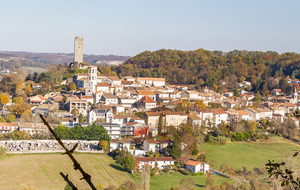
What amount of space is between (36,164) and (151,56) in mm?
37225

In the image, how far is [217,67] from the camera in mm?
48594

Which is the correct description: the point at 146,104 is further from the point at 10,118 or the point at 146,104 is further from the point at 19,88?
the point at 19,88

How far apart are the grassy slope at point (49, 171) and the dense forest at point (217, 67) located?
23.1 m

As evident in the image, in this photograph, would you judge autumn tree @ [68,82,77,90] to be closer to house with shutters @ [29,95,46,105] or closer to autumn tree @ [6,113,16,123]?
house with shutters @ [29,95,46,105]

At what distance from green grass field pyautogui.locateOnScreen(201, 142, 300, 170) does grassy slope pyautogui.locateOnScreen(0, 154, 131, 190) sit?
A: 5.74 m

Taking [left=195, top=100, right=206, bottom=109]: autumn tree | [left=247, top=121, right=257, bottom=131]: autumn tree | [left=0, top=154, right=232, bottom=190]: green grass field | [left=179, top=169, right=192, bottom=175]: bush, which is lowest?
[left=179, top=169, right=192, bottom=175]: bush

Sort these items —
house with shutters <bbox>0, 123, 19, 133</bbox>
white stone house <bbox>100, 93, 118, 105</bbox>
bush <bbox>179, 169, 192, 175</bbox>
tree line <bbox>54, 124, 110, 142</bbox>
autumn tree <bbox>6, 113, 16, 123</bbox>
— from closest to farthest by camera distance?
bush <bbox>179, 169, 192, 175</bbox> < tree line <bbox>54, 124, 110, 142</bbox> < house with shutters <bbox>0, 123, 19, 133</bbox> < autumn tree <bbox>6, 113, 16, 123</bbox> < white stone house <bbox>100, 93, 118, 105</bbox>

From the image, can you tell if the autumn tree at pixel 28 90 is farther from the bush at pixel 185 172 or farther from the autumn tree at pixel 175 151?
the bush at pixel 185 172

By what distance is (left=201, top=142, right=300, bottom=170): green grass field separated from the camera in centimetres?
1998

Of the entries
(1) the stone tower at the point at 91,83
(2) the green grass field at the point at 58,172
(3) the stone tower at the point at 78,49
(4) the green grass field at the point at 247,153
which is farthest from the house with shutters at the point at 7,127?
(3) the stone tower at the point at 78,49

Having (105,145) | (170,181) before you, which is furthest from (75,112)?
(170,181)

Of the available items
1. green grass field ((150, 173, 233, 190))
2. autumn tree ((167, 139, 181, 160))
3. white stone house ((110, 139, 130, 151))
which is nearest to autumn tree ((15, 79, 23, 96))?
white stone house ((110, 139, 130, 151))

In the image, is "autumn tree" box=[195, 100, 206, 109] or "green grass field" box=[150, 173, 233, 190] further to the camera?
"autumn tree" box=[195, 100, 206, 109]

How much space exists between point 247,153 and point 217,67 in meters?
28.0
